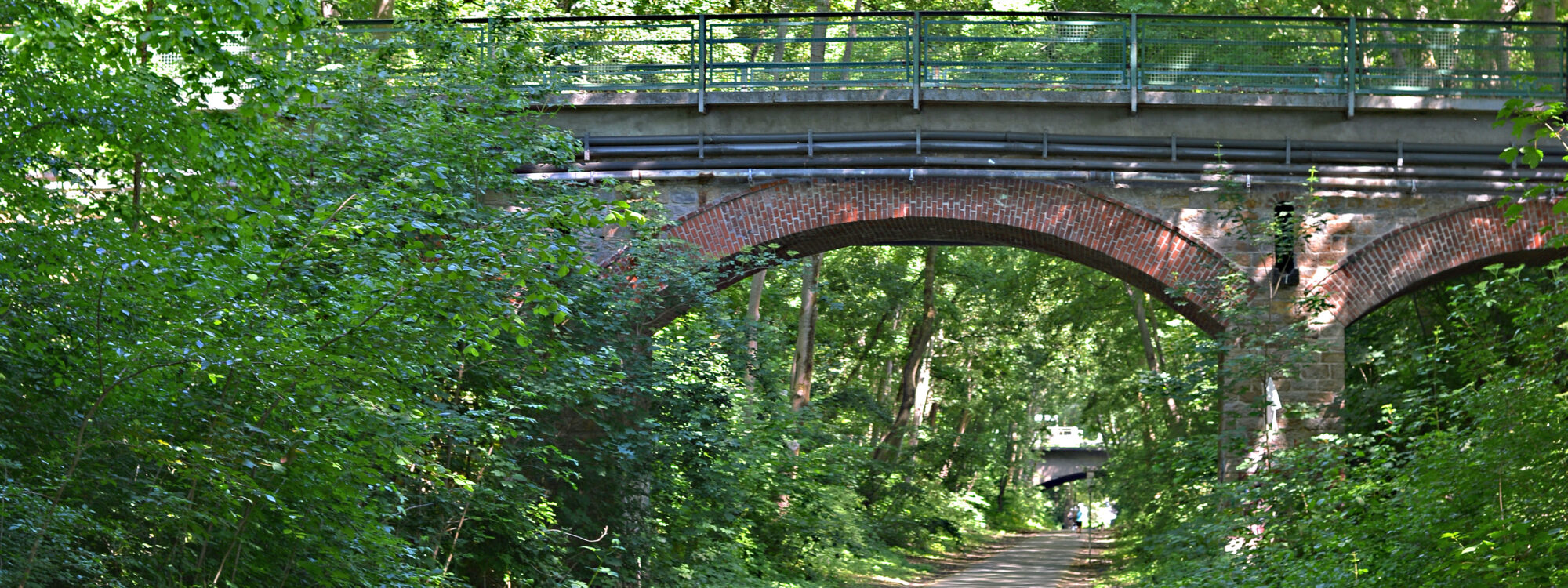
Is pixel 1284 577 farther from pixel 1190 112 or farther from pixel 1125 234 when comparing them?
pixel 1190 112

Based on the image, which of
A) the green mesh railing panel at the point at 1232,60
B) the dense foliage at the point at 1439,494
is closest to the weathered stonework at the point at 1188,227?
the dense foliage at the point at 1439,494

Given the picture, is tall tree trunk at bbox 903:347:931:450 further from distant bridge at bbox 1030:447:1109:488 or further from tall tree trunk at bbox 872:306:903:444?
distant bridge at bbox 1030:447:1109:488

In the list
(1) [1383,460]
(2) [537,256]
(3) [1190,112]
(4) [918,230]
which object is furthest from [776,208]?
(1) [1383,460]

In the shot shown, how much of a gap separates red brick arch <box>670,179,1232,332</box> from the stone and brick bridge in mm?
17

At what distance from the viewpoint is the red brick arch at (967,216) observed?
12.5 meters

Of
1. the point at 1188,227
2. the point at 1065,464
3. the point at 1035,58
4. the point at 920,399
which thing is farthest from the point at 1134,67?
the point at 1065,464

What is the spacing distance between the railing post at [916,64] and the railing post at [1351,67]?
Result: 4.16 m

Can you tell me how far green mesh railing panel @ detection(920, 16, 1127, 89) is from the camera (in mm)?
12555

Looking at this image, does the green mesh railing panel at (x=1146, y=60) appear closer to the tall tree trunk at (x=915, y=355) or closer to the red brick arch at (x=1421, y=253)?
the red brick arch at (x=1421, y=253)

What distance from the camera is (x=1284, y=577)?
8828mm

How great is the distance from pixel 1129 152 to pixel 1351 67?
2315mm

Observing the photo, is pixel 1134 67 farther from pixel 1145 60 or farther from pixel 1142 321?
pixel 1142 321

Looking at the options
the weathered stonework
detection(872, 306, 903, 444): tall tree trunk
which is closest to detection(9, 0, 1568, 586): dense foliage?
the weathered stonework

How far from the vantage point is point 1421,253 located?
489 inches
